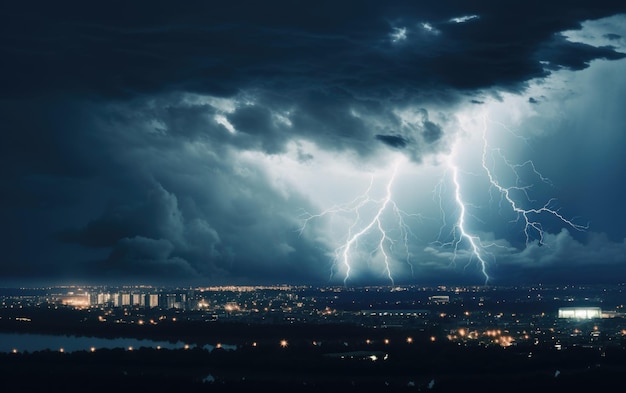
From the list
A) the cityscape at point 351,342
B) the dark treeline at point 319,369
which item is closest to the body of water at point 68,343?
the cityscape at point 351,342

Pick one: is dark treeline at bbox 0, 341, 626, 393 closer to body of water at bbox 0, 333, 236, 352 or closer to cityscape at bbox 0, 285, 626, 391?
cityscape at bbox 0, 285, 626, 391

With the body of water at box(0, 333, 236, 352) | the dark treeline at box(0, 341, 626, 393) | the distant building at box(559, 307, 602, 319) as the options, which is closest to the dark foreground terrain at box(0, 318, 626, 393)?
the dark treeline at box(0, 341, 626, 393)

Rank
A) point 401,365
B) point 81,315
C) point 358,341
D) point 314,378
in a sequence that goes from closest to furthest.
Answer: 1. point 314,378
2. point 401,365
3. point 358,341
4. point 81,315

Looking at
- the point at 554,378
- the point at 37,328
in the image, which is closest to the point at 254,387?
the point at 554,378

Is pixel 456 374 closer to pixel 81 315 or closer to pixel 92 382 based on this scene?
pixel 92 382

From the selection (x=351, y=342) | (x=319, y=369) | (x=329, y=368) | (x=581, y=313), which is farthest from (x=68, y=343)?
(x=581, y=313)

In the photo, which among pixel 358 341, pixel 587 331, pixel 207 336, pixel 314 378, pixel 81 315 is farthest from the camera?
pixel 81 315

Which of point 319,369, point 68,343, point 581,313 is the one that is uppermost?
point 581,313

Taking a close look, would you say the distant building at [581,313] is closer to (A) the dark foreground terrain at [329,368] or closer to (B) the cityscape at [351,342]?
(B) the cityscape at [351,342]

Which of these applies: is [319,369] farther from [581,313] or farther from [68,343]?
[581,313]

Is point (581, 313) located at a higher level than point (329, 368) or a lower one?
higher

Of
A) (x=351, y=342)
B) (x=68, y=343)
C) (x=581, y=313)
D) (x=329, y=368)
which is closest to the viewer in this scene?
(x=329, y=368)
